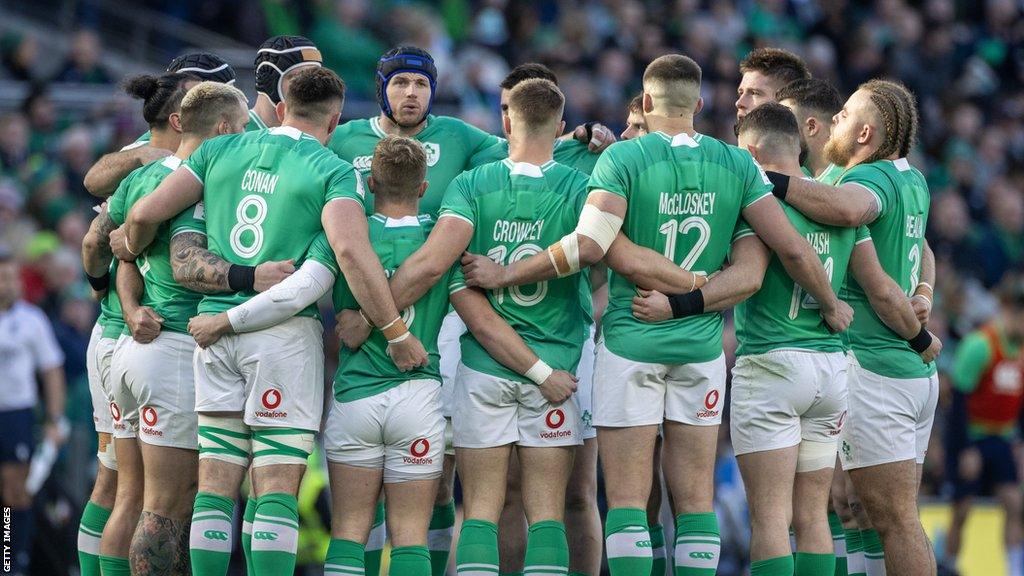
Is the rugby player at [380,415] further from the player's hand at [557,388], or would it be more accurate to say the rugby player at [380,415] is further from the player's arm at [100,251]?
the player's arm at [100,251]

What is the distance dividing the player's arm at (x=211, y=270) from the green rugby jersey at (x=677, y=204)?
5.77 ft

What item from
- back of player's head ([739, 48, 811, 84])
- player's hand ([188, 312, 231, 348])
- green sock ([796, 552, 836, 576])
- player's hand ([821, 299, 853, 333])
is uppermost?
back of player's head ([739, 48, 811, 84])

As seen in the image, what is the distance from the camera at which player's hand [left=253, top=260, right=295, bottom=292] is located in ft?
25.2

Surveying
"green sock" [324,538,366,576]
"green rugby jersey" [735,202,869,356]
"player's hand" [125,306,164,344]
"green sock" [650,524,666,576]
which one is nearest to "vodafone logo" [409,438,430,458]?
"green sock" [324,538,366,576]

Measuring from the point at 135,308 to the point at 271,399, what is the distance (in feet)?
3.76

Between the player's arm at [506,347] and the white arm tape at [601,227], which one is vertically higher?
the white arm tape at [601,227]

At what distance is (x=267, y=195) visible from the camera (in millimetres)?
7762

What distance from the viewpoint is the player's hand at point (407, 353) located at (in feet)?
25.3

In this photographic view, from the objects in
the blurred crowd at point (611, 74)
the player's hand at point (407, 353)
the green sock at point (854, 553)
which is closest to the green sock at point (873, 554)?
the green sock at point (854, 553)

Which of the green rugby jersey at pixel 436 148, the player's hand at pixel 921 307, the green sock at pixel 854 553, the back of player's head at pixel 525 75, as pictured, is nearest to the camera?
the player's hand at pixel 921 307

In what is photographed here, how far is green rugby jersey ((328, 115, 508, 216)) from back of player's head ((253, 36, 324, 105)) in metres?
0.52

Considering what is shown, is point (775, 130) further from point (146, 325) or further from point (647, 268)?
point (146, 325)

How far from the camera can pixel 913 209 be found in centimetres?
848

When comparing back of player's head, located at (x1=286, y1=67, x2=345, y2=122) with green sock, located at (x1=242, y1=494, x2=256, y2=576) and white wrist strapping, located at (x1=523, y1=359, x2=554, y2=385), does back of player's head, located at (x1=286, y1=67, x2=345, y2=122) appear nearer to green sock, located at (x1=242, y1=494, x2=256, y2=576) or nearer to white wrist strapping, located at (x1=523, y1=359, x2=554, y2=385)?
white wrist strapping, located at (x1=523, y1=359, x2=554, y2=385)
